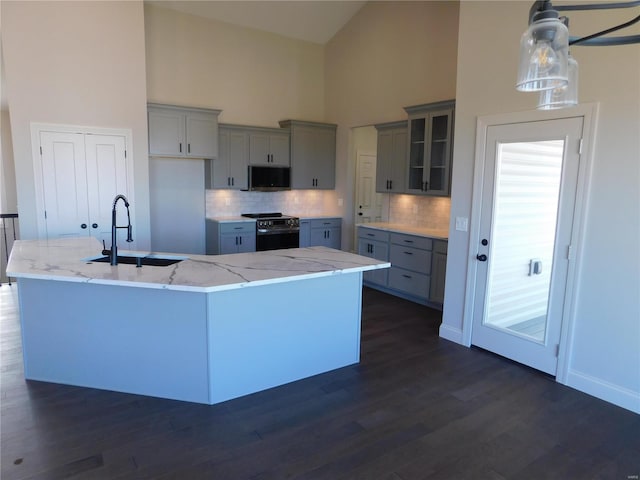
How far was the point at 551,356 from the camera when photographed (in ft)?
11.3

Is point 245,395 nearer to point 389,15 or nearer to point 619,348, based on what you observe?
point 619,348

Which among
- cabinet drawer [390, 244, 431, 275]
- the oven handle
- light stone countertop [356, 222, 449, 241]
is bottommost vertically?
cabinet drawer [390, 244, 431, 275]

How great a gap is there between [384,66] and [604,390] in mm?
5041

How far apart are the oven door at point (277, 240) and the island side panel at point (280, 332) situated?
3193mm

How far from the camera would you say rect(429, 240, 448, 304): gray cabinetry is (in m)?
5.04

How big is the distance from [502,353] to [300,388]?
1.93 m

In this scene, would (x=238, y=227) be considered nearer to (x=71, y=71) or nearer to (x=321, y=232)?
(x=321, y=232)

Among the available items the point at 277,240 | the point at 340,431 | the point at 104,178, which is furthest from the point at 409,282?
the point at 104,178

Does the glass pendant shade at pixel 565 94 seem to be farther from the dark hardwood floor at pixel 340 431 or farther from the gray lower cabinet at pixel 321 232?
the gray lower cabinet at pixel 321 232

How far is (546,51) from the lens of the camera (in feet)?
4.10

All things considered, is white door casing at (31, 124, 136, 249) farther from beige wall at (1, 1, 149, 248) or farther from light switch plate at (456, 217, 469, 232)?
light switch plate at (456, 217, 469, 232)

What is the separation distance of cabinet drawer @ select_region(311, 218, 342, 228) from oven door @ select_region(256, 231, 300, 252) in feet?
1.16

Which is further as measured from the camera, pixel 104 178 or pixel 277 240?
pixel 277 240

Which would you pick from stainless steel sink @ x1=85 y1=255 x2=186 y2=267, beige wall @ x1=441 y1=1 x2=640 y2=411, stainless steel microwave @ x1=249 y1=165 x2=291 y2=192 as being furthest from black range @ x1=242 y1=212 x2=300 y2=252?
beige wall @ x1=441 y1=1 x2=640 y2=411
